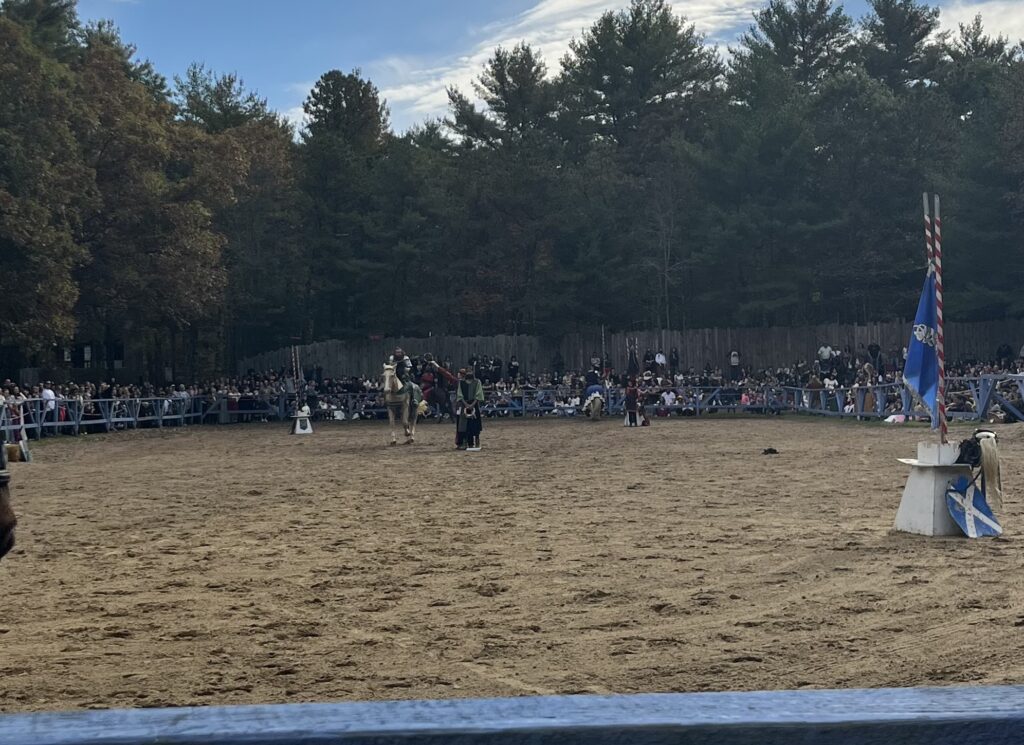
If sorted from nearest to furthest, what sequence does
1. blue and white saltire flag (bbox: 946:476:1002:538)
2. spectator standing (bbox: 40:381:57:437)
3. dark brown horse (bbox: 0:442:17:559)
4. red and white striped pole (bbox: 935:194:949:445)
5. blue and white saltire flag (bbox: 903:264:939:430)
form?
1. dark brown horse (bbox: 0:442:17:559)
2. blue and white saltire flag (bbox: 946:476:1002:538)
3. red and white striped pole (bbox: 935:194:949:445)
4. blue and white saltire flag (bbox: 903:264:939:430)
5. spectator standing (bbox: 40:381:57:437)

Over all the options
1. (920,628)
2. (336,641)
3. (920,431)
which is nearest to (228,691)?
(336,641)

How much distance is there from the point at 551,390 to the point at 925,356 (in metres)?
29.7

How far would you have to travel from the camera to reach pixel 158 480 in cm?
1930

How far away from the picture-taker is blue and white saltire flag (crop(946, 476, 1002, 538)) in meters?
10.9

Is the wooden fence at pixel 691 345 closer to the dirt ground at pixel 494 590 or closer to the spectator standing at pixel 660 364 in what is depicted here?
the spectator standing at pixel 660 364

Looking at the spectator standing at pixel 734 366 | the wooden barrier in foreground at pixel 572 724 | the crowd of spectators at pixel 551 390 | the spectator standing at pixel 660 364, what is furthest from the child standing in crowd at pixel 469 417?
the wooden barrier in foreground at pixel 572 724

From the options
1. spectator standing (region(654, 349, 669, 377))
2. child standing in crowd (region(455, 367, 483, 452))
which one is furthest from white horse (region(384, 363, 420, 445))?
spectator standing (region(654, 349, 669, 377))

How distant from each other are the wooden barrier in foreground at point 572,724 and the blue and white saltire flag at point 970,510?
30.4 feet

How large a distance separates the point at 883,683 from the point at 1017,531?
585 centimetres

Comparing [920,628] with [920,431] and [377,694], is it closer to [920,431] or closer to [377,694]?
[377,694]

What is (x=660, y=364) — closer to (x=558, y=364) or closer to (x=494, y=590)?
(x=558, y=364)

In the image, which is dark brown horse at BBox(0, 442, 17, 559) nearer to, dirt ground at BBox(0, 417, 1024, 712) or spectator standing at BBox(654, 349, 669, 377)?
dirt ground at BBox(0, 417, 1024, 712)

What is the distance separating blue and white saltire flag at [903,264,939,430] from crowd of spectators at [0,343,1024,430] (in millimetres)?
22273

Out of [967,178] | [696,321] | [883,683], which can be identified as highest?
[967,178]
